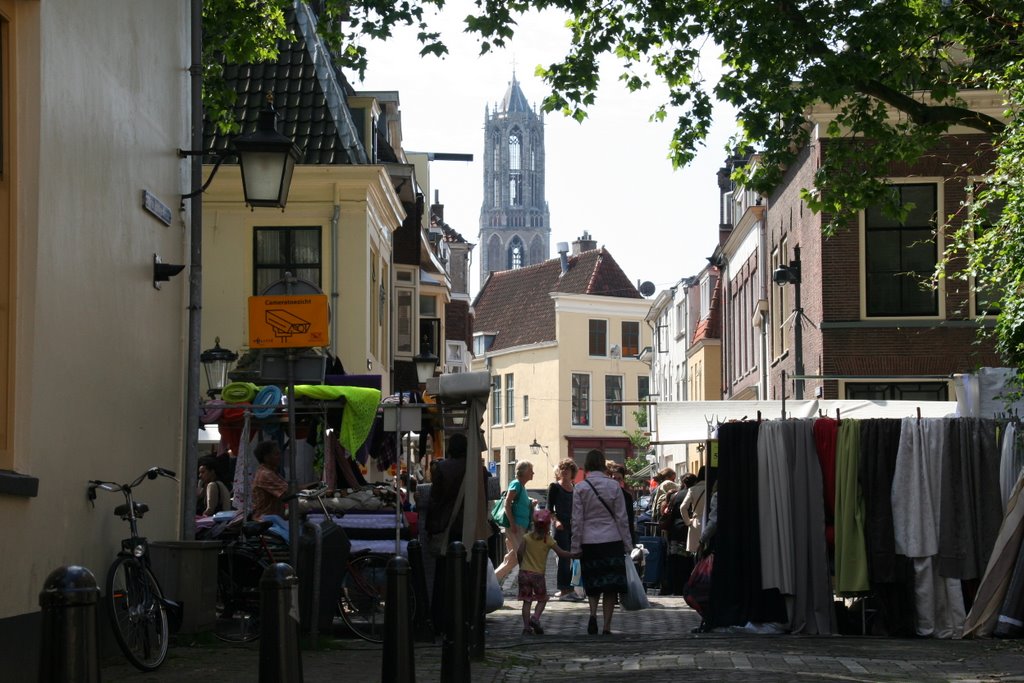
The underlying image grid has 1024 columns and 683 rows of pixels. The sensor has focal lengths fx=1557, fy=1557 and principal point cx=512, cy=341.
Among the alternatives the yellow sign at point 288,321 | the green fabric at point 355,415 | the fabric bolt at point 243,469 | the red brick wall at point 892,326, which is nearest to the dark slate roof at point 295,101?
the red brick wall at point 892,326

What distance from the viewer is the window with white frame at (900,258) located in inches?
1110

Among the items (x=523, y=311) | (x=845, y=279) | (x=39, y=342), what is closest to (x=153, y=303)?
(x=39, y=342)

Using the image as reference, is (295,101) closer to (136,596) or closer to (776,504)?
(776,504)

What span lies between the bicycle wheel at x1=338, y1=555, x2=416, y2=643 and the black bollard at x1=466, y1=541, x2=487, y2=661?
4.76ft

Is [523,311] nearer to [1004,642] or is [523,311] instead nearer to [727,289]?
[727,289]

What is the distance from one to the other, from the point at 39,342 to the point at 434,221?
165 feet

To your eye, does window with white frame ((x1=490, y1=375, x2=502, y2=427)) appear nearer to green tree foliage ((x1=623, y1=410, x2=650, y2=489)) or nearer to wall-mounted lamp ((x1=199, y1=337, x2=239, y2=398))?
green tree foliage ((x1=623, y1=410, x2=650, y2=489))

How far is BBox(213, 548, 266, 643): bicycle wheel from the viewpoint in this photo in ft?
41.0

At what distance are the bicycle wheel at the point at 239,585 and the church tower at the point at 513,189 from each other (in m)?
152

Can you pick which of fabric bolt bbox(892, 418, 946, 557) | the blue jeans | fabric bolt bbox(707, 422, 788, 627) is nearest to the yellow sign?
fabric bolt bbox(707, 422, 788, 627)

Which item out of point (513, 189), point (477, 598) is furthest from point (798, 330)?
point (513, 189)

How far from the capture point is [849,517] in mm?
14352

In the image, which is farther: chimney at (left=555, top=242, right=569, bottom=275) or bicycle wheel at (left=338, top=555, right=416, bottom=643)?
chimney at (left=555, top=242, right=569, bottom=275)

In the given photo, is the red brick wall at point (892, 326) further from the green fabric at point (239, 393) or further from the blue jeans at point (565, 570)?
the green fabric at point (239, 393)
